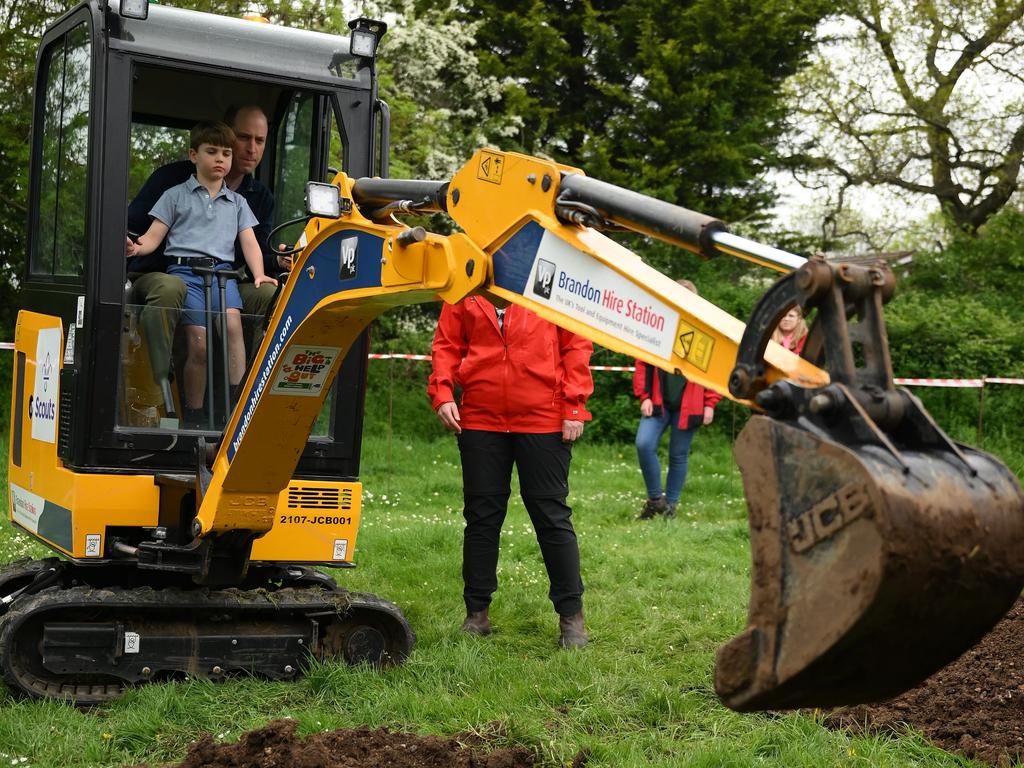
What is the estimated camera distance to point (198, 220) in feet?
18.4

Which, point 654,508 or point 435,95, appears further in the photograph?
point 435,95

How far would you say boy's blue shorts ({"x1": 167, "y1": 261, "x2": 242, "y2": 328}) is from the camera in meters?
5.46

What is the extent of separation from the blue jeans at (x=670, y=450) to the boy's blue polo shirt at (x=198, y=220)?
5.49 m

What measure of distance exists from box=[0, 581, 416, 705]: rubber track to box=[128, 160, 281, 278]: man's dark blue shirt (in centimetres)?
145

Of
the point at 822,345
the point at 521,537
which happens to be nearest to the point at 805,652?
the point at 822,345

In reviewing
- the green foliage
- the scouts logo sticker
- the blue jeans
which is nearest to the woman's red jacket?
the blue jeans

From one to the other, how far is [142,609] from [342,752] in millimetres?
1526

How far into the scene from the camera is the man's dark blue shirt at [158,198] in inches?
221

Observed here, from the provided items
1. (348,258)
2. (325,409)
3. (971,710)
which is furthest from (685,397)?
(348,258)

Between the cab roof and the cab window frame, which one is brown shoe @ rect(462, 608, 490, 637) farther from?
the cab roof

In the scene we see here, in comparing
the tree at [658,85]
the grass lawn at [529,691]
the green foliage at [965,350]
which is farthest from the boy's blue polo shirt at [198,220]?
the tree at [658,85]

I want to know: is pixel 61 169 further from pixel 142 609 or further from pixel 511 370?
pixel 511 370

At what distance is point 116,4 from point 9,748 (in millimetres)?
3047

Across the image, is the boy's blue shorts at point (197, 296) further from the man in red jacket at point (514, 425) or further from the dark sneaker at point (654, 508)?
the dark sneaker at point (654, 508)
